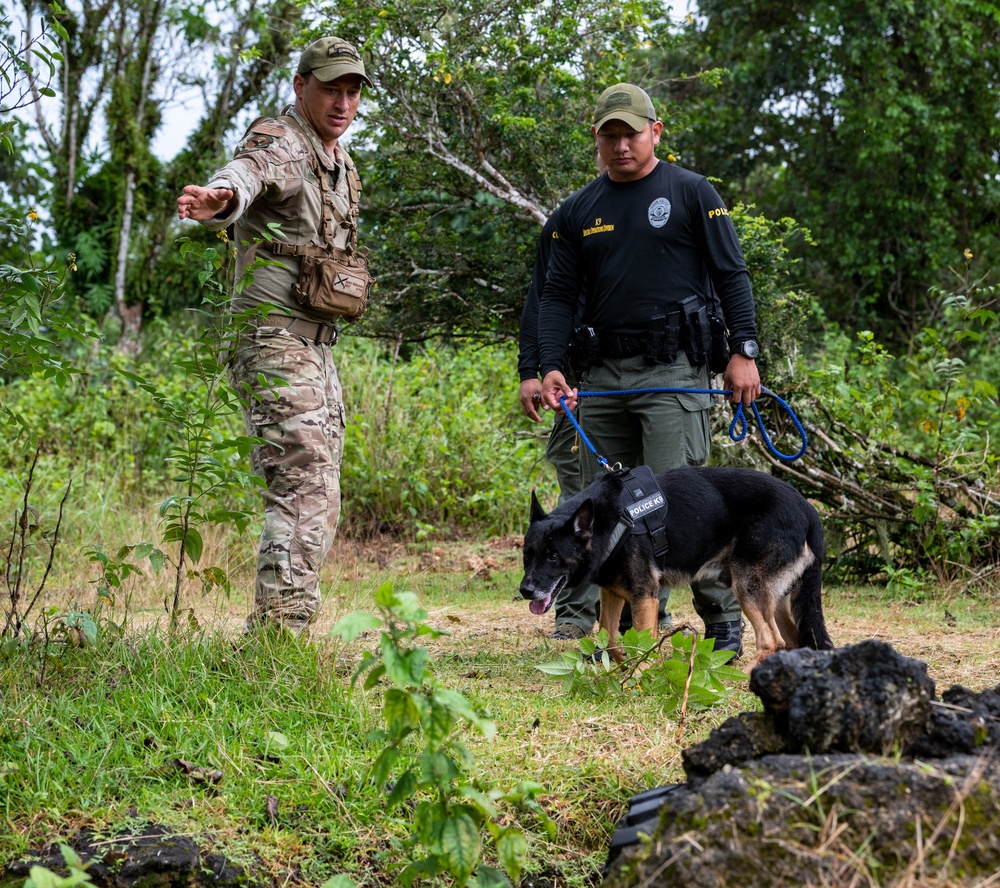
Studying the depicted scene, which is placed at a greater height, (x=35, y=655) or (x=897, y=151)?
(x=897, y=151)

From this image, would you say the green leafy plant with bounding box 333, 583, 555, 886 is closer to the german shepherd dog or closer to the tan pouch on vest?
the german shepherd dog

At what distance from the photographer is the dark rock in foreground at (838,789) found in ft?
6.60

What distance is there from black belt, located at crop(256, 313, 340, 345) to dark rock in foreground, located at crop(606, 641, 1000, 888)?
257 centimetres

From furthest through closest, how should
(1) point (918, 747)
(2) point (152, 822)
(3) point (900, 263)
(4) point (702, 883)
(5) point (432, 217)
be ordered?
(3) point (900, 263) < (5) point (432, 217) < (2) point (152, 822) < (1) point (918, 747) < (4) point (702, 883)

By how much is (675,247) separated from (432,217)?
3593mm

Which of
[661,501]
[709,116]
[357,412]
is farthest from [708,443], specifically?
[709,116]

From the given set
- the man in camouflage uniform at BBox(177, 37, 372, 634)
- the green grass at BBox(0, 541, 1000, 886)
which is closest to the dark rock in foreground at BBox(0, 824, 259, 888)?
the green grass at BBox(0, 541, 1000, 886)

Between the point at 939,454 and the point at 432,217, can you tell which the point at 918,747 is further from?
the point at 432,217

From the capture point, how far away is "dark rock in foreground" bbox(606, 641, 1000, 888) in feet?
6.60

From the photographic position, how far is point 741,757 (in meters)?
2.41

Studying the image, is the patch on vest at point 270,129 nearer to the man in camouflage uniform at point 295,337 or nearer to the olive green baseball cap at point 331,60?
the man in camouflage uniform at point 295,337

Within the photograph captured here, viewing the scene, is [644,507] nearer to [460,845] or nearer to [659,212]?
[659,212]

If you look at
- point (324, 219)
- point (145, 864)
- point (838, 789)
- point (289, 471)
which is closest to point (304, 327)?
point (324, 219)

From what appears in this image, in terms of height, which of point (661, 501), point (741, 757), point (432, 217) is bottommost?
point (741, 757)
